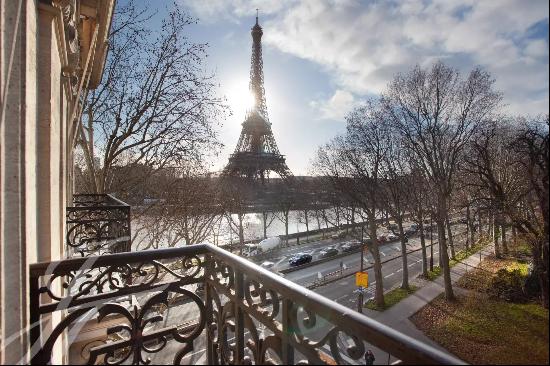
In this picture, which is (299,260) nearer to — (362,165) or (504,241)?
(362,165)

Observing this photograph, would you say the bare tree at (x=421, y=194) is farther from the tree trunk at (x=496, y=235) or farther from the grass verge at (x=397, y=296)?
the tree trunk at (x=496, y=235)

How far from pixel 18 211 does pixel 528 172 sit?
212 centimetres

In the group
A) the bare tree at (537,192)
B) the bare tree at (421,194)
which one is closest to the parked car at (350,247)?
the bare tree at (421,194)

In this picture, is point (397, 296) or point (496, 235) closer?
point (496, 235)

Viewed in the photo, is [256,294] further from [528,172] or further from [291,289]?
[528,172]

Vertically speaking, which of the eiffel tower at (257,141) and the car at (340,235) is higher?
the eiffel tower at (257,141)

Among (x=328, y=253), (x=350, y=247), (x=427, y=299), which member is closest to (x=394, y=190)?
(x=427, y=299)

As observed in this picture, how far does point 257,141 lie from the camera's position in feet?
120

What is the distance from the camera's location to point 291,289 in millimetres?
1444

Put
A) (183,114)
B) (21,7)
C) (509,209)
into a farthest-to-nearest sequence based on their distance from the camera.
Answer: (183,114) < (21,7) < (509,209)

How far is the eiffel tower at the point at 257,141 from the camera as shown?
3390 cm

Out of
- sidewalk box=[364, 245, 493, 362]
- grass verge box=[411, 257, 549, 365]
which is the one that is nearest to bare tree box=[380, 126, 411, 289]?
sidewalk box=[364, 245, 493, 362]

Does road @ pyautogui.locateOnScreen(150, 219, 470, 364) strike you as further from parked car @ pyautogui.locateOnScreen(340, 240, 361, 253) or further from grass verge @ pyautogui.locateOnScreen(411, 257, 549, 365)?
grass verge @ pyautogui.locateOnScreen(411, 257, 549, 365)

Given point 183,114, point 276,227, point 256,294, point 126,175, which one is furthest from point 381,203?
point 276,227
